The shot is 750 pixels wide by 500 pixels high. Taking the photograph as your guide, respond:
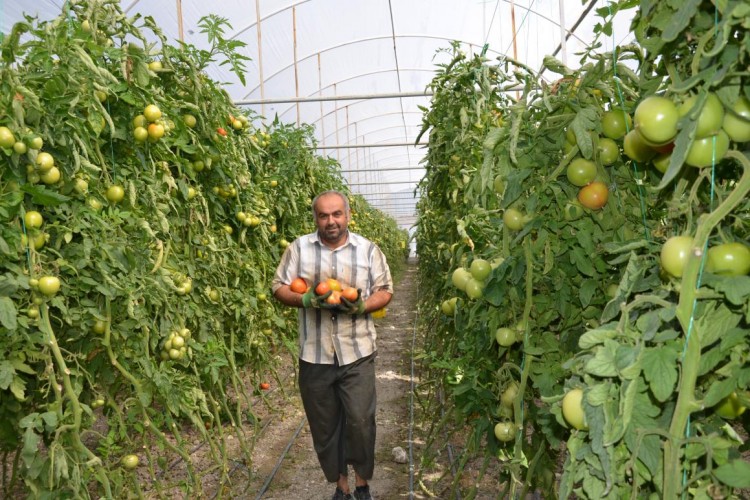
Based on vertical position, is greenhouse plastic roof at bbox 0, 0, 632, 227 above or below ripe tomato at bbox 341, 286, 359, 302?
above

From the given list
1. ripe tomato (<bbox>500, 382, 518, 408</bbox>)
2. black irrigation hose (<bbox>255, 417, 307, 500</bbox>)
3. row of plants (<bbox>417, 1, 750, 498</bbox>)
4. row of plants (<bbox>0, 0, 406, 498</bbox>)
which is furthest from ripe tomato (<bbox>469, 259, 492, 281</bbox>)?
black irrigation hose (<bbox>255, 417, 307, 500</bbox>)

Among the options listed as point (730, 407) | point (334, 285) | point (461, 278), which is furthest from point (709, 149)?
point (334, 285)

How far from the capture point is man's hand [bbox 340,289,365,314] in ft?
8.95

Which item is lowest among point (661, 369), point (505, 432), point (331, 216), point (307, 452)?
point (307, 452)

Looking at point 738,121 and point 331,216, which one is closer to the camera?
point 738,121

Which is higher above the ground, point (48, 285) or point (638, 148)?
point (638, 148)

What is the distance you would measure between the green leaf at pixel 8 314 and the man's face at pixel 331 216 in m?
1.48

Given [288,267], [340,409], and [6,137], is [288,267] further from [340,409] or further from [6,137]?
[6,137]

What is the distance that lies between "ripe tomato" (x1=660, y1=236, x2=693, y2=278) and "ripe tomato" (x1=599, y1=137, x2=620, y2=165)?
666mm

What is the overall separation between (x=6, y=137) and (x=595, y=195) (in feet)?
4.92

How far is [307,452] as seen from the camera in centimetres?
377

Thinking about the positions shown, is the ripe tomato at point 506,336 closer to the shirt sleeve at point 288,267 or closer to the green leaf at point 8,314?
the green leaf at point 8,314

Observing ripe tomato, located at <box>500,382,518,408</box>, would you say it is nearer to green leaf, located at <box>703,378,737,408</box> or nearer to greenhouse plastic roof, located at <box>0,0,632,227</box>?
green leaf, located at <box>703,378,737,408</box>

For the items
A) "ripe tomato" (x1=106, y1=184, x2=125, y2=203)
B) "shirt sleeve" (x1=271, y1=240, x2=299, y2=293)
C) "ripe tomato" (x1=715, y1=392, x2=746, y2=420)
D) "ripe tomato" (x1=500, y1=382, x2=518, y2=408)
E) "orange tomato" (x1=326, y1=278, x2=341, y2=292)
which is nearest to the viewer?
"ripe tomato" (x1=715, y1=392, x2=746, y2=420)
